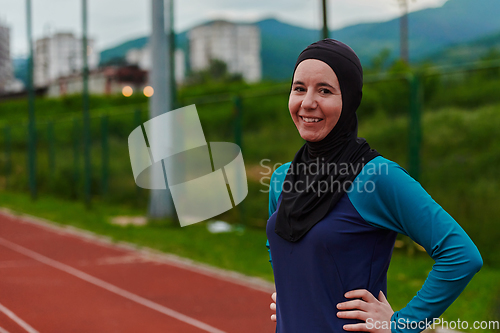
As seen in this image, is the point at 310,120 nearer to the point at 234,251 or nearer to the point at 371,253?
the point at 371,253

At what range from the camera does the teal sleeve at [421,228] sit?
1.67 metres

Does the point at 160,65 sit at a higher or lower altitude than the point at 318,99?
higher

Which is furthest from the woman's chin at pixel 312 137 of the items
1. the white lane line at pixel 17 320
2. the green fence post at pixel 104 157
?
the green fence post at pixel 104 157

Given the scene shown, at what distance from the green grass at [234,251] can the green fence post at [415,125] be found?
1263 millimetres

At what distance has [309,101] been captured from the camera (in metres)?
1.89

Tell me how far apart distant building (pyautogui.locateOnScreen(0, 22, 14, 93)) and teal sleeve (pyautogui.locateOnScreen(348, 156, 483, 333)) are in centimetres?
1467

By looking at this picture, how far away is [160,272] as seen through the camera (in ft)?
27.0

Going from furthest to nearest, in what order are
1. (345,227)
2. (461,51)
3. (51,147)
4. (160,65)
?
1. (461,51)
2. (51,147)
3. (160,65)
4. (345,227)

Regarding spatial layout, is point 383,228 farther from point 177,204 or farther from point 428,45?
point 428,45

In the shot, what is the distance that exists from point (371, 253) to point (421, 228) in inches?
7.1

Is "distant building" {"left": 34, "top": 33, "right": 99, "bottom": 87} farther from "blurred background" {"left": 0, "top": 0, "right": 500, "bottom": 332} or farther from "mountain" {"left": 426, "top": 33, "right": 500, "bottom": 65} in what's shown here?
"mountain" {"left": 426, "top": 33, "right": 500, "bottom": 65}

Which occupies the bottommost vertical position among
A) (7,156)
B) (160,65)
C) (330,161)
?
(7,156)

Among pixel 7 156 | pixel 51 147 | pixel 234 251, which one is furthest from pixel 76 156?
pixel 234 251

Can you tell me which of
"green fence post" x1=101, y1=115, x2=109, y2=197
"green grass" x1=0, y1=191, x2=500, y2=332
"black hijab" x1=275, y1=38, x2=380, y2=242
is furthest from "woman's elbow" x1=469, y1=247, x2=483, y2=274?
"green fence post" x1=101, y1=115, x2=109, y2=197
